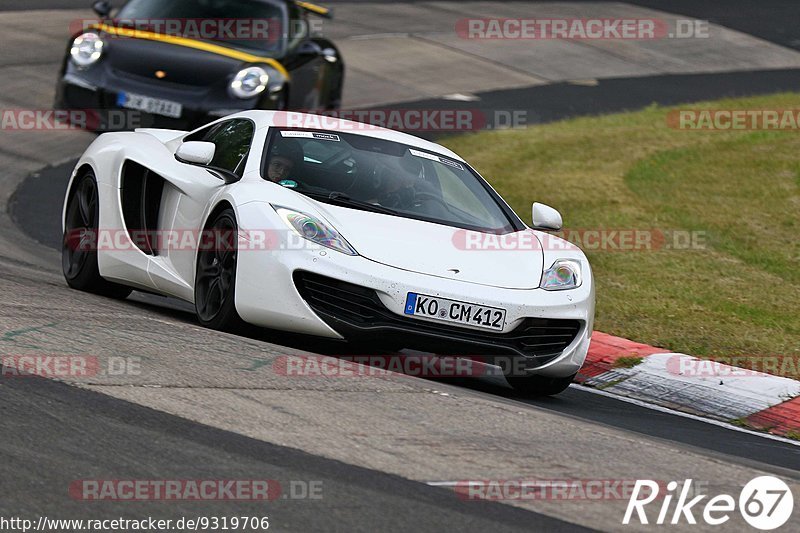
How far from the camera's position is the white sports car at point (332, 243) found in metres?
6.97

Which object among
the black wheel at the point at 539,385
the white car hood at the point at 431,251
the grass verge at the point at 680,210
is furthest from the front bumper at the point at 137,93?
the black wheel at the point at 539,385

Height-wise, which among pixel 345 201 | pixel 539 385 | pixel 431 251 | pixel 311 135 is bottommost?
pixel 539 385

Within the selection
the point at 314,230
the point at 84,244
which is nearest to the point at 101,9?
the point at 84,244

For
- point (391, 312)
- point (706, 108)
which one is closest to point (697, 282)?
point (391, 312)

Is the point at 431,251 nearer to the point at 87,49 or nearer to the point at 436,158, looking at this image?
the point at 436,158

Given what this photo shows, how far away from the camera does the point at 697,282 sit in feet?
35.7

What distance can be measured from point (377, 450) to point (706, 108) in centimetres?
1516

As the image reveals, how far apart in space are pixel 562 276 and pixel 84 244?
303 centimetres

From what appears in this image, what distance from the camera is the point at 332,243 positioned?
7055 millimetres

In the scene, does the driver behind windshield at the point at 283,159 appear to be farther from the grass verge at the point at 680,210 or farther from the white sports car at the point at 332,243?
the grass verge at the point at 680,210

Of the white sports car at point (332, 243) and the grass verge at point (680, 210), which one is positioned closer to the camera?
the white sports car at point (332, 243)

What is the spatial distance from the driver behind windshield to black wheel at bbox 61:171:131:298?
137cm

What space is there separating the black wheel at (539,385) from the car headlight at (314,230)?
124cm

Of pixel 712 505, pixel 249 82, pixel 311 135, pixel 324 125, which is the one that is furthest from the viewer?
pixel 249 82
